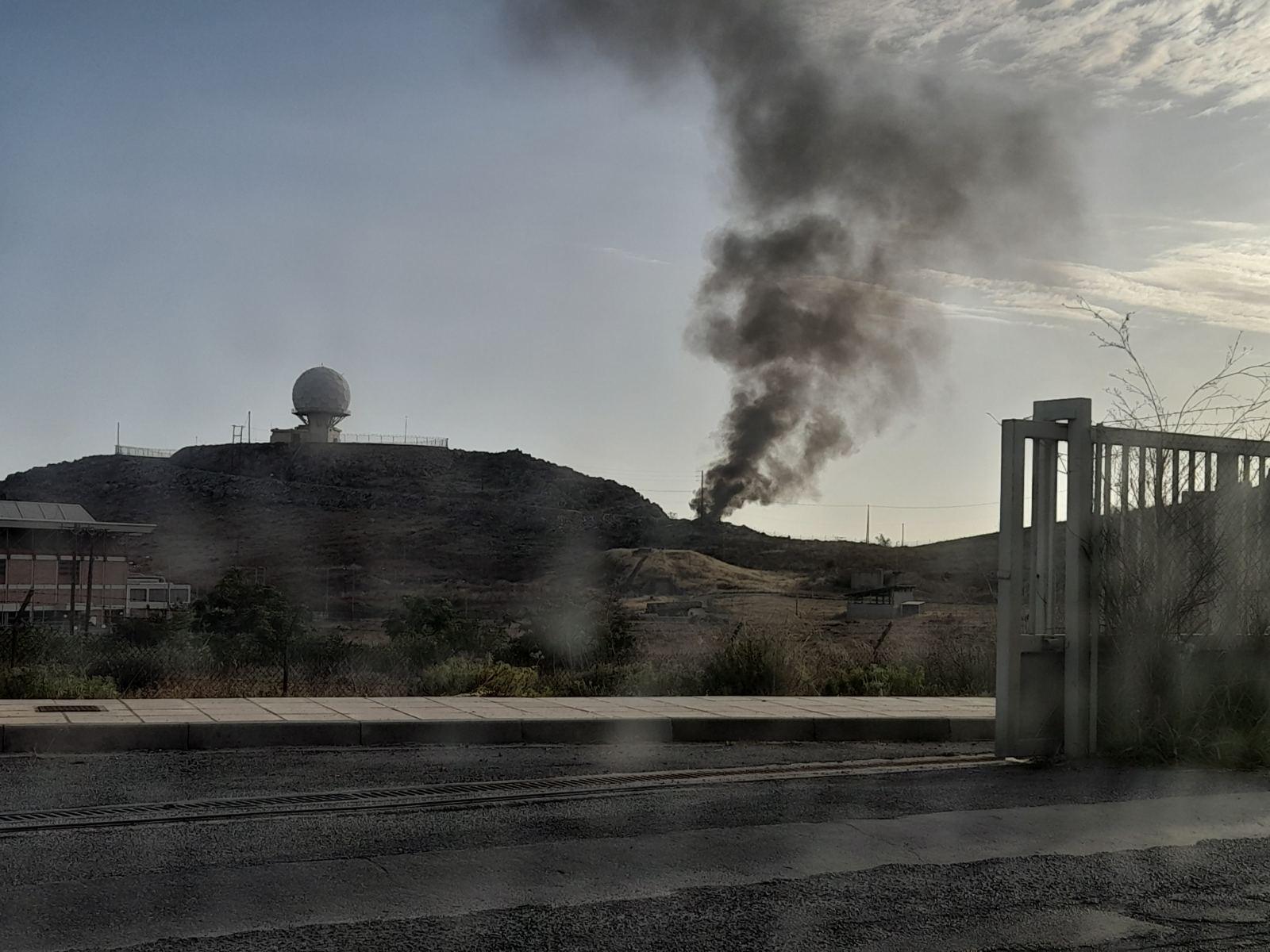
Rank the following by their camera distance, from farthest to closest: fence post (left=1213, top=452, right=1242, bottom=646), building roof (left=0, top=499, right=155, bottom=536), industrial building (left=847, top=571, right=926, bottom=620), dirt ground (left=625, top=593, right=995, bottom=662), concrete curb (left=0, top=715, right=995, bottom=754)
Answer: industrial building (left=847, top=571, right=926, bottom=620) → building roof (left=0, top=499, right=155, bottom=536) → dirt ground (left=625, top=593, right=995, bottom=662) → fence post (left=1213, top=452, right=1242, bottom=646) → concrete curb (left=0, top=715, right=995, bottom=754)

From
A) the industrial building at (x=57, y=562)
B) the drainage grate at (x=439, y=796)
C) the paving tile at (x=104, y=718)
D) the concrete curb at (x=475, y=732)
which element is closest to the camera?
the drainage grate at (x=439, y=796)

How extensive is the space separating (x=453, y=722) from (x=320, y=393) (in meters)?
77.6

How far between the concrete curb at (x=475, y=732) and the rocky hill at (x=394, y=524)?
147 feet

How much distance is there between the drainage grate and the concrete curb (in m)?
1.50

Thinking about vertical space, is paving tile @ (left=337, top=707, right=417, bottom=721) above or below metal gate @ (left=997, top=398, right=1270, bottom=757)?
below

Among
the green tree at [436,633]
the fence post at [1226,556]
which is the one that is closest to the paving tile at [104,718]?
the fence post at [1226,556]

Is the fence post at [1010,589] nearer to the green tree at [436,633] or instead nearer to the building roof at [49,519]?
the green tree at [436,633]

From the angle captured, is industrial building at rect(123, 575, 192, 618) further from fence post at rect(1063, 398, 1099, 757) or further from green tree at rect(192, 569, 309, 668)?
fence post at rect(1063, 398, 1099, 757)

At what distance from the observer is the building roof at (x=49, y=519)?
38.2 m

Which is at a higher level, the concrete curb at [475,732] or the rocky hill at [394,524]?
the rocky hill at [394,524]

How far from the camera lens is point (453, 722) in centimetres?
945

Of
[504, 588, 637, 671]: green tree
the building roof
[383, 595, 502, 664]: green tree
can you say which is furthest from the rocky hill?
[504, 588, 637, 671]: green tree

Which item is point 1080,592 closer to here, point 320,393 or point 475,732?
point 475,732

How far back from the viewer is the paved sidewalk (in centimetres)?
861
